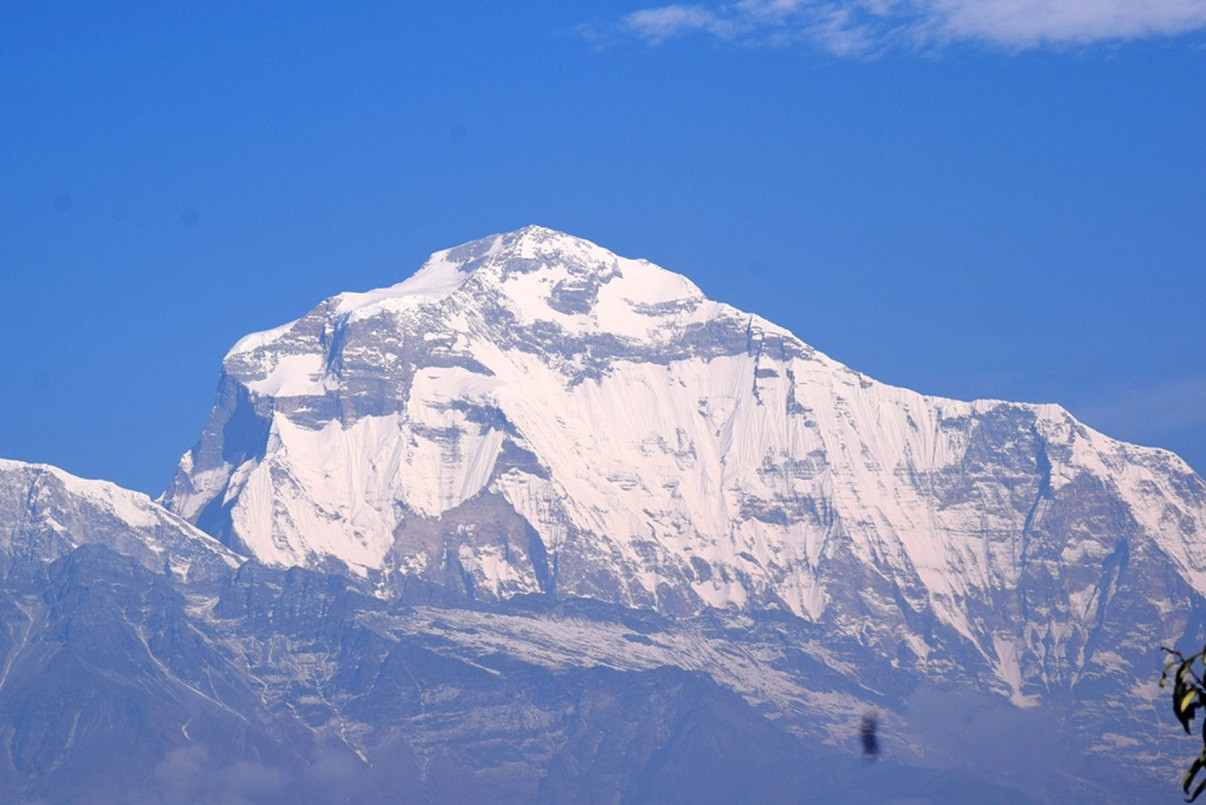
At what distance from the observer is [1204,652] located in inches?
1441

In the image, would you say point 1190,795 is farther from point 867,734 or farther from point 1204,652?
point 867,734

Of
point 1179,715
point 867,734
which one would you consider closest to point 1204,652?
point 1179,715

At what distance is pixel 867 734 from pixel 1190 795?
83.1m

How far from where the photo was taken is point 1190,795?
3728 cm

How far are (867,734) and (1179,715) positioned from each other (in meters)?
83.8

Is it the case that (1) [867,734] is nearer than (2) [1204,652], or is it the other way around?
(2) [1204,652]

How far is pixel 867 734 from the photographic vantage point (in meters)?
120

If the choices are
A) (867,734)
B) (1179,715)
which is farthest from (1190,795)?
(867,734)

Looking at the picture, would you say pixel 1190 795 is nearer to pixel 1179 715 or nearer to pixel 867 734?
pixel 1179 715

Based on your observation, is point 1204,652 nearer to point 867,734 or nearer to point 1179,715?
point 1179,715

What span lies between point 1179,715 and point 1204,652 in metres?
0.99

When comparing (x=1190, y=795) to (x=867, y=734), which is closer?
(x=1190, y=795)

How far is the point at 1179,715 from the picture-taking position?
36750 millimetres
